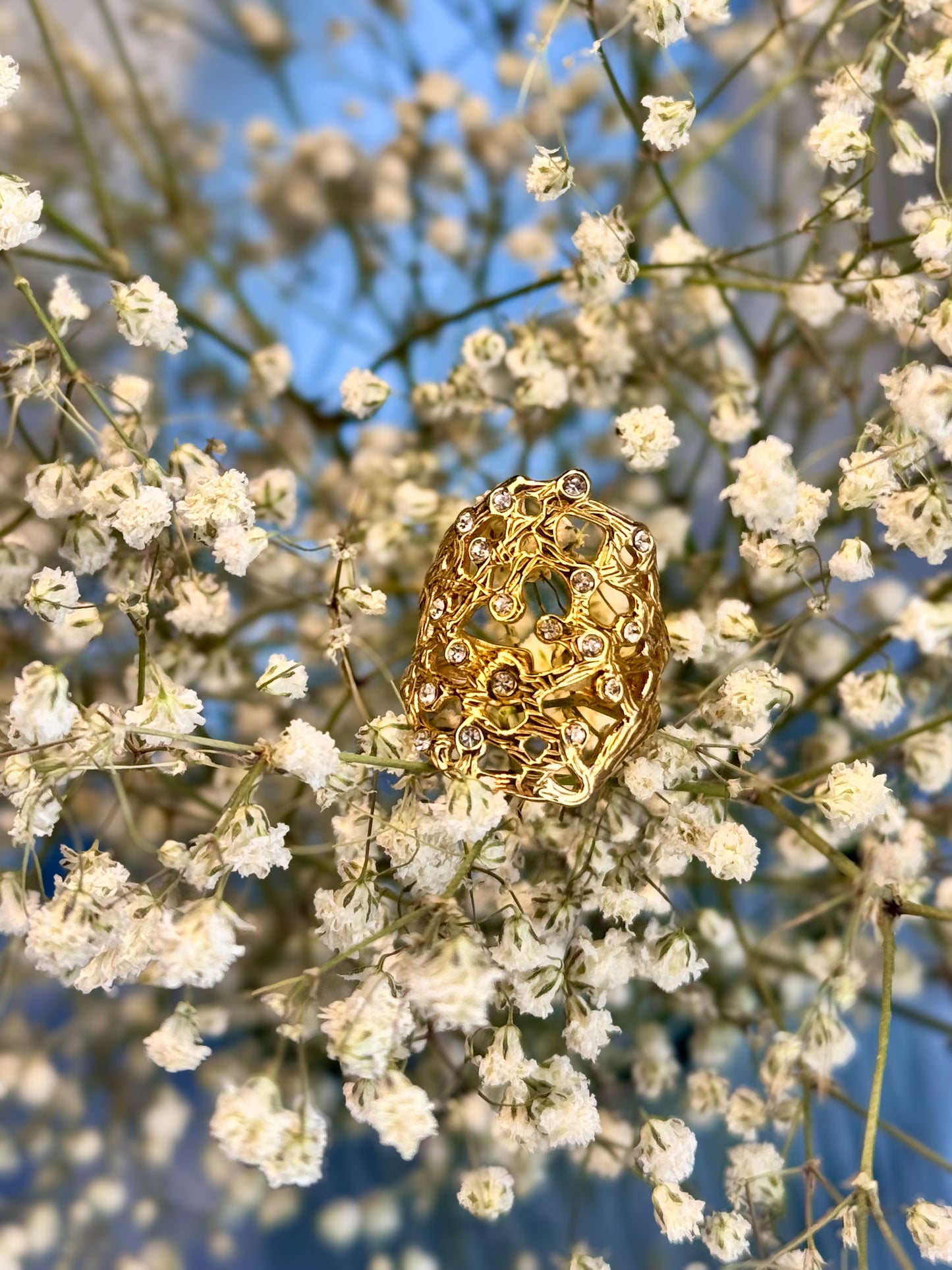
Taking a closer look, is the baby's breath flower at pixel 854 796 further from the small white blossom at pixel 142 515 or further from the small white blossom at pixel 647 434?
the small white blossom at pixel 142 515

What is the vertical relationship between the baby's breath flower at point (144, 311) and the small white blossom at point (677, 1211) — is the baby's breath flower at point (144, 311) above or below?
above

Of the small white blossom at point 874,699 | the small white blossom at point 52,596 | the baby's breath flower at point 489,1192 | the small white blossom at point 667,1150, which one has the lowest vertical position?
the baby's breath flower at point 489,1192

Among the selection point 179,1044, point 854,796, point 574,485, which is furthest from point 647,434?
point 179,1044

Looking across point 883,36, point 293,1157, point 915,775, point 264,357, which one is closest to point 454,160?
point 264,357

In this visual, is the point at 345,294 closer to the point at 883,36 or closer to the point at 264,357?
the point at 264,357

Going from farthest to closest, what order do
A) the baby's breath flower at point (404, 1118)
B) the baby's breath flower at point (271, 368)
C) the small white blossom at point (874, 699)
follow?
the baby's breath flower at point (271, 368)
the small white blossom at point (874, 699)
the baby's breath flower at point (404, 1118)

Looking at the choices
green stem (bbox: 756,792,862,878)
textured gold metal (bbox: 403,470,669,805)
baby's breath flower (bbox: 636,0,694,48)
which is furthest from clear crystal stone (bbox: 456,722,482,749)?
baby's breath flower (bbox: 636,0,694,48)

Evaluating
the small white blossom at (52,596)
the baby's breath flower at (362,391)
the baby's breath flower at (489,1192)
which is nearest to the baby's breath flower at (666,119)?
the baby's breath flower at (362,391)

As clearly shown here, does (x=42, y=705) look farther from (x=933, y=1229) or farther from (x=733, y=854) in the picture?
(x=933, y=1229)

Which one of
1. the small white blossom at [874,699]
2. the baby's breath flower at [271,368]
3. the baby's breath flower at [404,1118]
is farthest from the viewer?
the baby's breath flower at [271,368]
